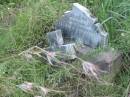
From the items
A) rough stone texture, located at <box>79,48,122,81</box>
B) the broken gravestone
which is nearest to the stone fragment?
the broken gravestone

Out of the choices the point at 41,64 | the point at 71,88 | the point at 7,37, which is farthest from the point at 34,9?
the point at 71,88

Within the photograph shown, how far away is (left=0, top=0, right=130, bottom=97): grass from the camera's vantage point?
8.36 ft

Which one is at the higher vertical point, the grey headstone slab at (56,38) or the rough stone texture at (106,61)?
the grey headstone slab at (56,38)

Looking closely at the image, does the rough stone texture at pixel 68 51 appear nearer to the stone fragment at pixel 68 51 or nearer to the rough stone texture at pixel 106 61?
the stone fragment at pixel 68 51

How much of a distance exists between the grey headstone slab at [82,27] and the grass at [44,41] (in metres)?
0.13

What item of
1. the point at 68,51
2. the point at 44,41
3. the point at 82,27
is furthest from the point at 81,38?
the point at 44,41

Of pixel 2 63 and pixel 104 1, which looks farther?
pixel 104 1

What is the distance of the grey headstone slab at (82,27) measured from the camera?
2.68m

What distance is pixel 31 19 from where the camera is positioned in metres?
2.93

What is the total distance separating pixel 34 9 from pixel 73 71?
679 mm

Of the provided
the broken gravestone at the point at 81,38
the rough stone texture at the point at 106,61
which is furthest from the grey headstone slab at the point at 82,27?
the rough stone texture at the point at 106,61

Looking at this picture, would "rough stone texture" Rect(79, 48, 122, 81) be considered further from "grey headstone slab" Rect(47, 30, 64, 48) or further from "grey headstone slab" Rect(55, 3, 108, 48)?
"grey headstone slab" Rect(47, 30, 64, 48)

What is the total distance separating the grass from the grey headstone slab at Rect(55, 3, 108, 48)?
0.42ft

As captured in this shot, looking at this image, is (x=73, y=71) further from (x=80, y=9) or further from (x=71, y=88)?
(x=80, y=9)
